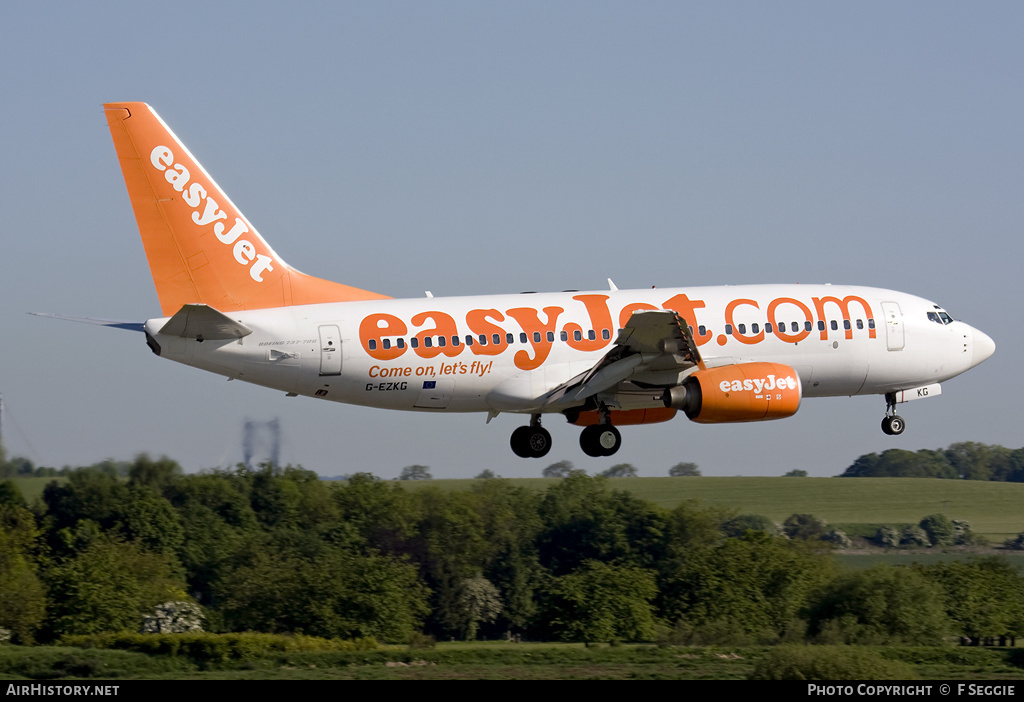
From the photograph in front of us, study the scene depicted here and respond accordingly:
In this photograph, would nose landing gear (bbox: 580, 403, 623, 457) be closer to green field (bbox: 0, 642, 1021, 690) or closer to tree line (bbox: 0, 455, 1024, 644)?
green field (bbox: 0, 642, 1021, 690)

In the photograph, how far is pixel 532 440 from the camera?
4528cm

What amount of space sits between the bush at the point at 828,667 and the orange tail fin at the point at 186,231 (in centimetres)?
2648

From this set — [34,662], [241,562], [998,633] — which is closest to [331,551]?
[241,562]

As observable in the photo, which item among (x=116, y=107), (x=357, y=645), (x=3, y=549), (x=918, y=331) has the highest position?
(x=116, y=107)

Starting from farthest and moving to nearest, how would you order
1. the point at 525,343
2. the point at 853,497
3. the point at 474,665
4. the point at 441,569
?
1. the point at 853,497
2. the point at 441,569
3. the point at 474,665
4. the point at 525,343

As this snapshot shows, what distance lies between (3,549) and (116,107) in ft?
190

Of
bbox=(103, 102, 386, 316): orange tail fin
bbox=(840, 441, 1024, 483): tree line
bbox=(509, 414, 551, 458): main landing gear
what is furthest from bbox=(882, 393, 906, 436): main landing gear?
bbox=(840, 441, 1024, 483): tree line

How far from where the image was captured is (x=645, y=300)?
1718 inches

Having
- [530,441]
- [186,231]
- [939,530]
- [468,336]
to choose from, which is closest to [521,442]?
[530,441]

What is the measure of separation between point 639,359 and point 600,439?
417cm

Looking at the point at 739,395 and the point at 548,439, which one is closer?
the point at 739,395

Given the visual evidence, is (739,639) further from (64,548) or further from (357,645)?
(64,548)

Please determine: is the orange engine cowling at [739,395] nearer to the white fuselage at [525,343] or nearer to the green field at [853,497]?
the white fuselage at [525,343]

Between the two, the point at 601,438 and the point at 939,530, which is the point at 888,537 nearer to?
the point at 939,530
